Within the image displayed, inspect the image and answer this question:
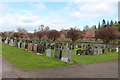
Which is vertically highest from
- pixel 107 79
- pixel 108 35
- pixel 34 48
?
pixel 108 35

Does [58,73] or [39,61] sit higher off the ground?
[39,61]

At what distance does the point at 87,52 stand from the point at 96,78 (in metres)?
10.1

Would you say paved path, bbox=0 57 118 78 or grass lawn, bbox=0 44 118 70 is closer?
paved path, bbox=0 57 118 78

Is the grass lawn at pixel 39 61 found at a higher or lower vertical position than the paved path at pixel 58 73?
higher

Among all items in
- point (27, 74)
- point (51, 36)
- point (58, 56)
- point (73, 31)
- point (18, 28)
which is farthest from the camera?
point (18, 28)

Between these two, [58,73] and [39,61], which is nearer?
[58,73]

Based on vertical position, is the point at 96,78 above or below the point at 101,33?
below

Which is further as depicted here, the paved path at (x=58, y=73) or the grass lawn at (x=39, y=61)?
the grass lawn at (x=39, y=61)

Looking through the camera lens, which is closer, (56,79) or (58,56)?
(56,79)

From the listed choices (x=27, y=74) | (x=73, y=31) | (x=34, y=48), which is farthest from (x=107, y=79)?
(x=73, y=31)

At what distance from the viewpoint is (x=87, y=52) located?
18125 mm

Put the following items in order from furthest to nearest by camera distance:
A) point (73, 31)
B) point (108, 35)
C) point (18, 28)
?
point (18, 28) < point (73, 31) < point (108, 35)

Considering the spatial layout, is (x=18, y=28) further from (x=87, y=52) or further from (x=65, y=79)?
(x=65, y=79)

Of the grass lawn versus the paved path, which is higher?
the grass lawn
